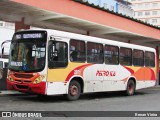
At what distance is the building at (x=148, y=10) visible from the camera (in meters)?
102

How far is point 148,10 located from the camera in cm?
10375

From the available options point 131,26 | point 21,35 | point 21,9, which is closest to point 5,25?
point 131,26

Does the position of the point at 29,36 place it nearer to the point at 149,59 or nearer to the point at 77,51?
the point at 77,51

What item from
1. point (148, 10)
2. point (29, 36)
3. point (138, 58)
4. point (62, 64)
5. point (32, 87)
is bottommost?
point (32, 87)

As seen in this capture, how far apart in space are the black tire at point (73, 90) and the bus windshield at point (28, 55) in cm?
181

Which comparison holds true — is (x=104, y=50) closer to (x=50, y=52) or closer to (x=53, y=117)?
A: (x=50, y=52)

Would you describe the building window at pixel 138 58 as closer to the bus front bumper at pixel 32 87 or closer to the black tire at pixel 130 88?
the black tire at pixel 130 88

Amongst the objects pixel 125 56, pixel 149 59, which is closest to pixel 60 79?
pixel 125 56

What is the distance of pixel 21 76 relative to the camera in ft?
44.8

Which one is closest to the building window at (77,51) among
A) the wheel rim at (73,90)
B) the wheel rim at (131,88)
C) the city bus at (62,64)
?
the city bus at (62,64)

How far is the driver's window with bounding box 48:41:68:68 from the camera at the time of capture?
44.1ft

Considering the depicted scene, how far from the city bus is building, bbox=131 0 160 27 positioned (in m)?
87.1

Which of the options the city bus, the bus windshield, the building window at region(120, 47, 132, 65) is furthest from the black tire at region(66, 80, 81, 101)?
the building window at region(120, 47, 132, 65)

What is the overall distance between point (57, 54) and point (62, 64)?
0.50 meters
